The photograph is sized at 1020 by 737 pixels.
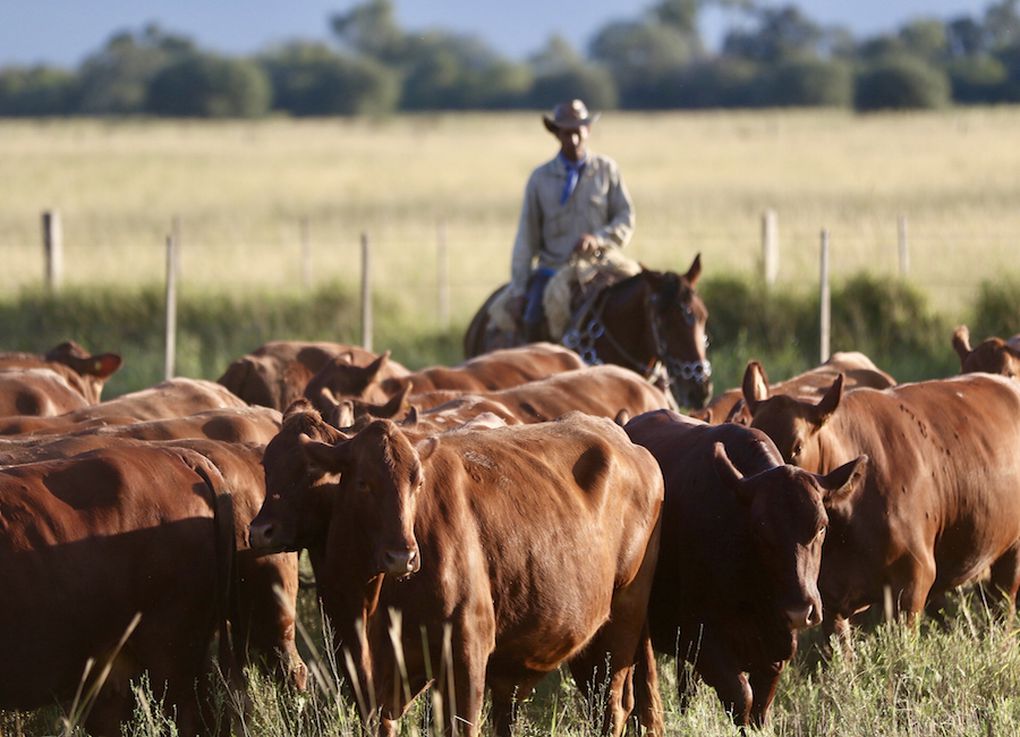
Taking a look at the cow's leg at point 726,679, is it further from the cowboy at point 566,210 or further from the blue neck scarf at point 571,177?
the blue neck scarf at point 571,177

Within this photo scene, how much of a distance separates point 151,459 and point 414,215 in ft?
94.3

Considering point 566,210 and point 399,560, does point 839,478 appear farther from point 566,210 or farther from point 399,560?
point 566,210

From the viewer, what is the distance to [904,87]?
60281mm

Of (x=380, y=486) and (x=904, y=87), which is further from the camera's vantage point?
(x=904, y=87)

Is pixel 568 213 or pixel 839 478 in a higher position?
pixel 568 213

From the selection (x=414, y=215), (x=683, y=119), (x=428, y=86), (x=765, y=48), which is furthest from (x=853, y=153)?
(x=765, y=48)

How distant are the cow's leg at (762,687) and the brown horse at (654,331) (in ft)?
13.7

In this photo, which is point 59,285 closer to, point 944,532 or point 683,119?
point 944,532

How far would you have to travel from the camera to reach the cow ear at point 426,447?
535cm

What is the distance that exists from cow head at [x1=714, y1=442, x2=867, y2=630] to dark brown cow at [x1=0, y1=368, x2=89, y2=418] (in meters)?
4.38

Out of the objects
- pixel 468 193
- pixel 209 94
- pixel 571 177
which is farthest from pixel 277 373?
pixel 209 94

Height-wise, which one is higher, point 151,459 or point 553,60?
point 553,60

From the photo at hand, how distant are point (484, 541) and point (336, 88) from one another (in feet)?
252

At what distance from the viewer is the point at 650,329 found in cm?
1066
